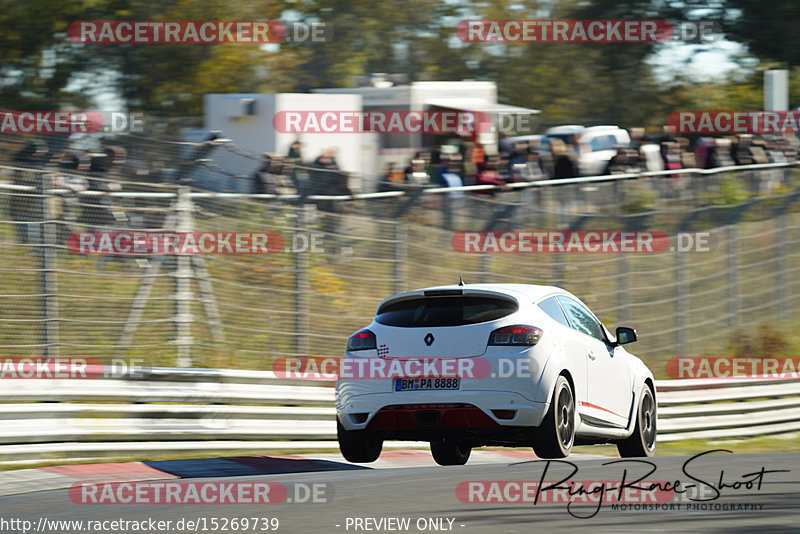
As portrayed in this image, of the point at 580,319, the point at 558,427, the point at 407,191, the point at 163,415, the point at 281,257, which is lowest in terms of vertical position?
the point at 163,415

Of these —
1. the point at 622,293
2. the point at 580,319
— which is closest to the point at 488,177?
the point at 622,293

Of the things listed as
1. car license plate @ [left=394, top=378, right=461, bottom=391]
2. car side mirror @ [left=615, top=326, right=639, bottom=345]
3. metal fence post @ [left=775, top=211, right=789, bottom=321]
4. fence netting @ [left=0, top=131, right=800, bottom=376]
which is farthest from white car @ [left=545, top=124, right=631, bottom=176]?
car license plate @ [left=394, top=378, right=461, bottom=391]

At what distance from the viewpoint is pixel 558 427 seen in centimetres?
995

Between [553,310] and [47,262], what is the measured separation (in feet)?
20.1

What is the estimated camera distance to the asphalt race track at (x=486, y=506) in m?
6.64

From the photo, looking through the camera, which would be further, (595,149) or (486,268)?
(595,149)

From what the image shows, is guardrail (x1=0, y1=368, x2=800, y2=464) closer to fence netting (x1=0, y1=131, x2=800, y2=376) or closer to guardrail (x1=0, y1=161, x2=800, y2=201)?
fence netting (x1=0, y1=131, x2=800, y2=376)

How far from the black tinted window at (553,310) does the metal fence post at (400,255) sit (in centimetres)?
607

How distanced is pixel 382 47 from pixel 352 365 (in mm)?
34137

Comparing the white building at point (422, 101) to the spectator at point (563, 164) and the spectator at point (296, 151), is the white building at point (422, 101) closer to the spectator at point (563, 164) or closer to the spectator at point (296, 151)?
the spectator at point (296, 151)

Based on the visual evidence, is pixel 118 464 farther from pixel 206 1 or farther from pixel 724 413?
pixel 206 1

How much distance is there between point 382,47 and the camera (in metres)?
43.4

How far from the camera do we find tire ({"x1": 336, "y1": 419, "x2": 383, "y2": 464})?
10484 mm

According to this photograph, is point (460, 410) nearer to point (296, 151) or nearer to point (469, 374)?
point (469, 374)
